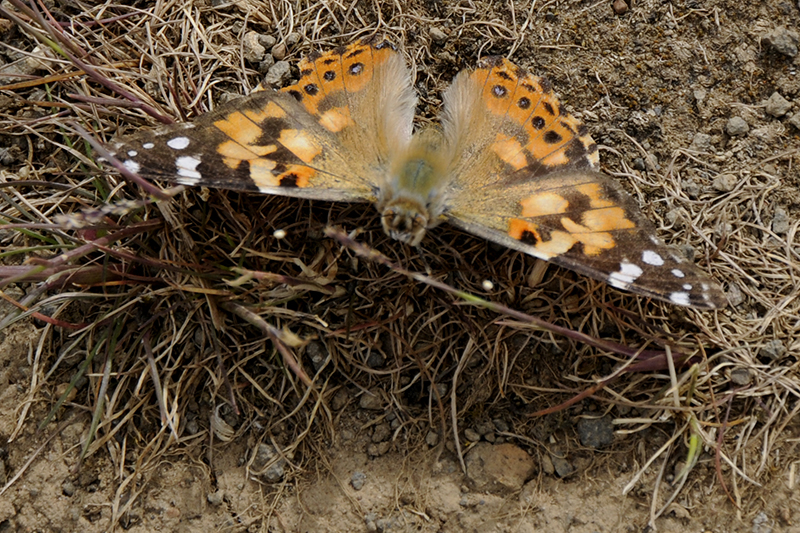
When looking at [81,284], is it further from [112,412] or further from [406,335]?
[406,335]

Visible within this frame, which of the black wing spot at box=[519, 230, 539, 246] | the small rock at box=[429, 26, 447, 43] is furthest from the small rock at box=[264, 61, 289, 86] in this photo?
the black wing spot at box=[519, 230, 539, 246]

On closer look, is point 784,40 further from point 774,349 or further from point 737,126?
point 774,349

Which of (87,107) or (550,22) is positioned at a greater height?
(550,22)

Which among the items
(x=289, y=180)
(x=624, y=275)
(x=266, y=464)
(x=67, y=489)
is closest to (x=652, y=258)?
(x=624, y=275)

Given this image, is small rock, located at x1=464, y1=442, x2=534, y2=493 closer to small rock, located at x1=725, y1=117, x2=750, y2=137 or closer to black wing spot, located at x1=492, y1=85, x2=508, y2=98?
black wing spot, located at x1=492, y1=85, x2=508, y2=98

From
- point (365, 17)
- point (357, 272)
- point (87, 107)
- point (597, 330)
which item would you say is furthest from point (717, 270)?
point (87, 107)

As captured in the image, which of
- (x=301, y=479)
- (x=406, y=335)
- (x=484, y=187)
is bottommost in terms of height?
(x=301, y=479)

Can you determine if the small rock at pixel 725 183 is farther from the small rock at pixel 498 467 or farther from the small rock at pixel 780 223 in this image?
the small rock at pixel 498 467

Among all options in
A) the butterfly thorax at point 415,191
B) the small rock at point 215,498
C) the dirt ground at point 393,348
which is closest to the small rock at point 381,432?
the dirt ground at point 393,348
